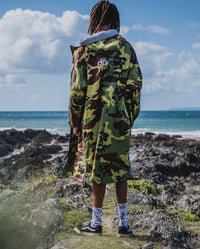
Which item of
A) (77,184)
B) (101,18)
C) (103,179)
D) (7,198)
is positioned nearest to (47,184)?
(77,184)

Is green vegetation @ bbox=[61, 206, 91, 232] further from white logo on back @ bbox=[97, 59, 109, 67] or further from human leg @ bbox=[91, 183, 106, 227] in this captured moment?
white logo on back @ bbox=[97, 59, 109, 67]

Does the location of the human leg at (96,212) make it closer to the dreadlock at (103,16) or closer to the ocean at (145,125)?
the dreadlock at (103,16)

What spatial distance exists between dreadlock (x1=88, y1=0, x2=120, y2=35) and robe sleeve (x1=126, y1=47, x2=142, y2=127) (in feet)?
1.24

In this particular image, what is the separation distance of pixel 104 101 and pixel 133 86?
0.36 meters

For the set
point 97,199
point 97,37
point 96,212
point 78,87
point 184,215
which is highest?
point 97,37

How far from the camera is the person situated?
296 cm

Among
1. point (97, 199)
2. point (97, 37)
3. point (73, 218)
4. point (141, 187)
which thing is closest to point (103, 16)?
point (97, 37)

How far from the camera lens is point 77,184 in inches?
195

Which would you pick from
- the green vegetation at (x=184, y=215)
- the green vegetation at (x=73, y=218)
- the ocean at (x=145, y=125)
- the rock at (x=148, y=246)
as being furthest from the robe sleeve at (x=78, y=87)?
the ocean at (x=145, y=125)

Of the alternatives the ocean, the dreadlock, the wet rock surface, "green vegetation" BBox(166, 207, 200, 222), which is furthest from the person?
the ocean

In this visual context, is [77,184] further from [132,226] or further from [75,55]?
[75,55]

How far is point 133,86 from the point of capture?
3.04 m

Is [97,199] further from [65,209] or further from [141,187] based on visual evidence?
[141,187]

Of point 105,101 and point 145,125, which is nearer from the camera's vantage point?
point 105,101
